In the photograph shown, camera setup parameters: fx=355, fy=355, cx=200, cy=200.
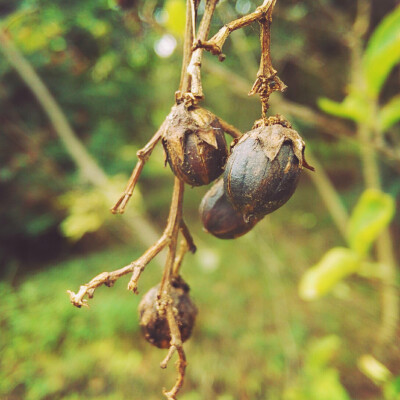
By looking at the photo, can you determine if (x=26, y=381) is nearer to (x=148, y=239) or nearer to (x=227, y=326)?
(x=148, y=239)

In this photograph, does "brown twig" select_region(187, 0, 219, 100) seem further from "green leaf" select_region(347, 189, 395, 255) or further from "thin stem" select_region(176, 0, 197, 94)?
"green leaf" select_region(347, 189, 395, 255)

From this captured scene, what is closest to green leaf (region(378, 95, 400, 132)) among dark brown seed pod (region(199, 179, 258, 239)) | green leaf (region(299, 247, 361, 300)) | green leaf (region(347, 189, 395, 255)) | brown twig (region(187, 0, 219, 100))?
green leaf (region(347, 189, 395, 255))

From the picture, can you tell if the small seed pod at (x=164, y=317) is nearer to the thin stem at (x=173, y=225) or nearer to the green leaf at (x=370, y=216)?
A: the thin stem at (x=173, y=225)

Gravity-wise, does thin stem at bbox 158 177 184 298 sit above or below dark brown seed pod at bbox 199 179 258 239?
below

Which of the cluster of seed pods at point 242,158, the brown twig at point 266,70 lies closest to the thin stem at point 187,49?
the cluster of seed pods at point 242,158

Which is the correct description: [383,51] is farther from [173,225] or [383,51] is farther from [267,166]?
[173,225]

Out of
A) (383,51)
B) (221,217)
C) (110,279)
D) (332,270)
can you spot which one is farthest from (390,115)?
(110,279)

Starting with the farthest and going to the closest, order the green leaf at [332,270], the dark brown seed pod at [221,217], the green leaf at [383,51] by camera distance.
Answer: the green leaf at [332,270] → the green leaf at [383,51] → the dark brown seed pod at [221,217]

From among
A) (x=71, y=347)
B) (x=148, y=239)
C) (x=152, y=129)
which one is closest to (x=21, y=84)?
(x=152, y=129)

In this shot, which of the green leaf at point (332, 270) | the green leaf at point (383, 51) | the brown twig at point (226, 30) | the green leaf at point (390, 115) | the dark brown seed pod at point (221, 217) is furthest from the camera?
the green leaf at point (332, 270)
